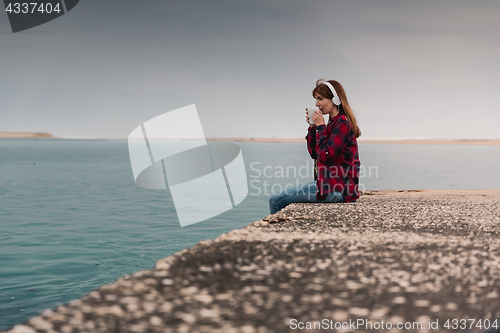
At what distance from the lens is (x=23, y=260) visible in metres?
8.82

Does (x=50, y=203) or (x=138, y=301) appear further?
(x=50, y=203)

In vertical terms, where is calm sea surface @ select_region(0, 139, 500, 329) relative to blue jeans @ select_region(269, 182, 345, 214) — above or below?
below

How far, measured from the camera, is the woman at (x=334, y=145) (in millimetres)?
4984

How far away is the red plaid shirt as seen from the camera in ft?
16.3

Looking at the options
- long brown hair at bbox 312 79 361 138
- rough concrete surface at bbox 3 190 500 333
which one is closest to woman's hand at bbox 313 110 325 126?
long brown hair at bbox 312 79 361 138

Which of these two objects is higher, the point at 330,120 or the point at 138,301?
the point at 330,120

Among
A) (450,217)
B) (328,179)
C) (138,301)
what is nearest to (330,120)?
(328,179)

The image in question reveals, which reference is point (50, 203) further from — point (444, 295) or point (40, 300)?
point (444, 295)

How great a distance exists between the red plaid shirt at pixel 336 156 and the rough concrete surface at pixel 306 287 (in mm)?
1622

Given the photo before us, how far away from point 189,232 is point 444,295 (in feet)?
33.3

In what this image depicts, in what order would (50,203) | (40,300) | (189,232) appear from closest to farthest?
(40,300), (189,232), (50,203)

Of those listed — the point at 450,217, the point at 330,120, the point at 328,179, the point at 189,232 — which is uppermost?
the point at 330,120

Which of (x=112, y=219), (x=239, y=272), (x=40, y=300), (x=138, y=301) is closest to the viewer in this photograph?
(x=138, y=301)

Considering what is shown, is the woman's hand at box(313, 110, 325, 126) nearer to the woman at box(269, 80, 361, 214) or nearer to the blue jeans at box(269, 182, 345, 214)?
the woman at box(269, 80, 361, 214)
